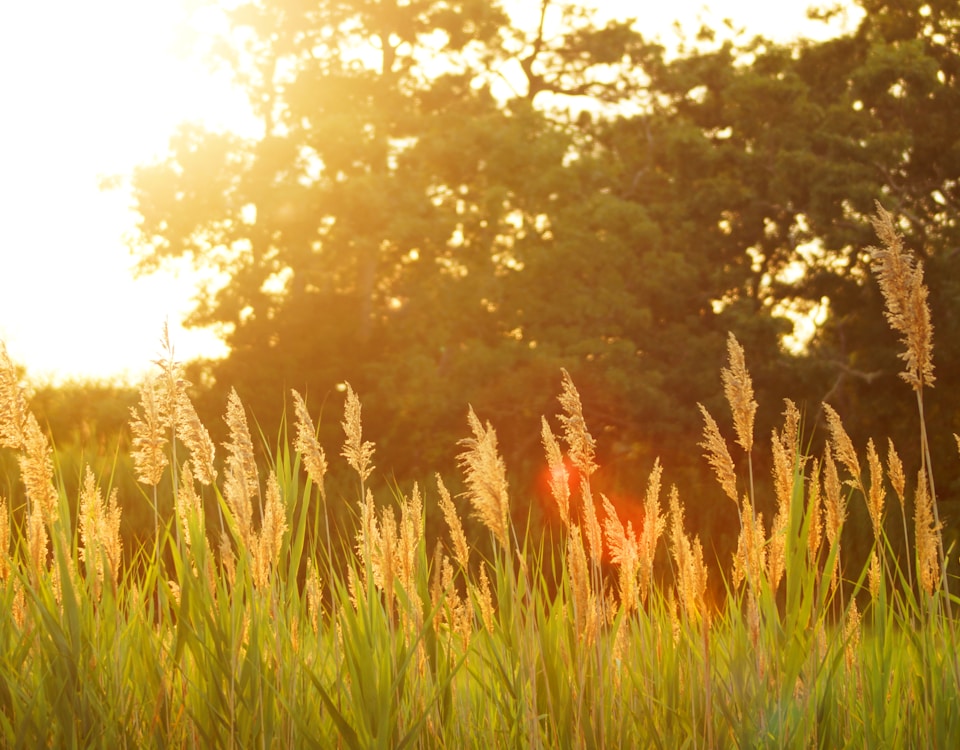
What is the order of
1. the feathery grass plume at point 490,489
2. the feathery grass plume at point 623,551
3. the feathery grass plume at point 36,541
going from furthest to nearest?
1. the feathery grass plume at point 623,551
2. the feathery grass plume at point 36,541
3. the feathery grass plume at point 490,489

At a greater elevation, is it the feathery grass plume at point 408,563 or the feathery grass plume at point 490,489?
the feathery grass plume at point 490,489

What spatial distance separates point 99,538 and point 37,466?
1.38 feet

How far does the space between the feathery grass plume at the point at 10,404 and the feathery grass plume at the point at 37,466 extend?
2 centimetres

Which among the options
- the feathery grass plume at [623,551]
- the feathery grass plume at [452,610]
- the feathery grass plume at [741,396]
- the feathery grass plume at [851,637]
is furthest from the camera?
the feathery grass plume at [851,637]

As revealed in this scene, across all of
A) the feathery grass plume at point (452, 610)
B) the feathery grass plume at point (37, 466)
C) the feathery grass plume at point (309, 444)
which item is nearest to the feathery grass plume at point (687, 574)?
the feathery grass plume at point (452, 610)

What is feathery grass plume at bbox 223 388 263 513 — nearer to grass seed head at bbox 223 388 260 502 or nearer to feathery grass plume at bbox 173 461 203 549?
grass seed head at bbox 223 388 260 502

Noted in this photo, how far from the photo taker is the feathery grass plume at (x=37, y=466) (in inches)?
107

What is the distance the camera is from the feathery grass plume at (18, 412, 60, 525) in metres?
2.71

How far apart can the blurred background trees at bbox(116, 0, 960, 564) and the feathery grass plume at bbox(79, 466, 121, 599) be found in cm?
1328

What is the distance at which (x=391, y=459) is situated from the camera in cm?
1791

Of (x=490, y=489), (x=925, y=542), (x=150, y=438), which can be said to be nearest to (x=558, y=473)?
(x=490, y=489)

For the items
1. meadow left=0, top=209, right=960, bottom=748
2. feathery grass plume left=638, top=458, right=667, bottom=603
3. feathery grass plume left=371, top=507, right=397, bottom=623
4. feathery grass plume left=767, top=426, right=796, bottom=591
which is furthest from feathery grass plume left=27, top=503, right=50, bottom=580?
feathery grass plume left=767, top=426, right=796, bottom=591

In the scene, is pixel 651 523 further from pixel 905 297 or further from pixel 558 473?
pixel 905 297

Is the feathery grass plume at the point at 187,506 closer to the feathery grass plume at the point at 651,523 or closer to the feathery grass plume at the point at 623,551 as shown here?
the feathery grass plume at the point at 623,551
